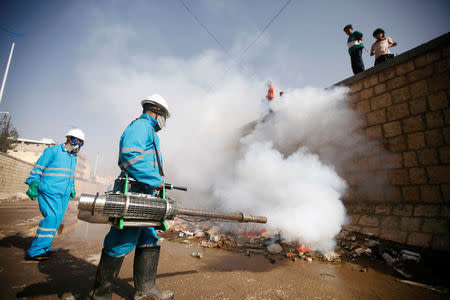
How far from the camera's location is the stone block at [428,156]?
3601mm

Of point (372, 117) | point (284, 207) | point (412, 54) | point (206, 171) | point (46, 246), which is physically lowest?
point (46, 246)

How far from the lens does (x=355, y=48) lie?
5.41 m

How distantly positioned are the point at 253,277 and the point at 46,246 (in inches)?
122

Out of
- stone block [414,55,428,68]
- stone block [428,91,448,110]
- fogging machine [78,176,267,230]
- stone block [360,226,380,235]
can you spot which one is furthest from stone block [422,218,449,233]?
fogging machine [78,176,267,230]

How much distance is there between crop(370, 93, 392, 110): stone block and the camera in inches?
173

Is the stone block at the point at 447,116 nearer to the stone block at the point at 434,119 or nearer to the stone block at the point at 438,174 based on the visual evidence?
the stone block at the point at 434,119

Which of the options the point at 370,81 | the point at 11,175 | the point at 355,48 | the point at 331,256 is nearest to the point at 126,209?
the point at 331,256

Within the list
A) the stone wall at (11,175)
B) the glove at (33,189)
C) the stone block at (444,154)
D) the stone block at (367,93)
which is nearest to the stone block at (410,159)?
the stone block at (444,154)

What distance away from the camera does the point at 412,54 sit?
13.2 ft

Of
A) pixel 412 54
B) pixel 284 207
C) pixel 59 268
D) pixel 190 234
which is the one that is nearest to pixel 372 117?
pixel 412 54

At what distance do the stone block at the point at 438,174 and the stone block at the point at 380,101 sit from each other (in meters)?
1.60

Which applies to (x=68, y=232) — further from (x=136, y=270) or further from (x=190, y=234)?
(x=136, y=270)

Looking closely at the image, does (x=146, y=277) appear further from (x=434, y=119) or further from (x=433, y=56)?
(x=433, y=56)

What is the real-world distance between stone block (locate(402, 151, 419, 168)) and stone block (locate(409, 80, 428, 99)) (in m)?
1.19
